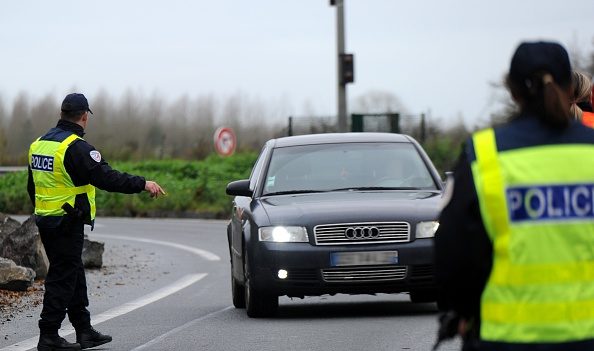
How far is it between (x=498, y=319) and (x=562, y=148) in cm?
54

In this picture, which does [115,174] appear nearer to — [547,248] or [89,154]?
[89,154]

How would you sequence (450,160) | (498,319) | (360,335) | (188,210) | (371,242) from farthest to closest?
(450,160) → (188,210) → (371,242) → (360,335) → (498,319)

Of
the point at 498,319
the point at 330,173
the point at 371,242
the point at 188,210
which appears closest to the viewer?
the point at 498,319

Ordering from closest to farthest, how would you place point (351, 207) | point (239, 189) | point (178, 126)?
1. point (351, 207)
2. point (239, 189)
3. point (178, 126)

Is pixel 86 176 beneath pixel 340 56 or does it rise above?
beneath

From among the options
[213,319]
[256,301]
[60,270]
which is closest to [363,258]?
[256,301]

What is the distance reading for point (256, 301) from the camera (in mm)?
12320

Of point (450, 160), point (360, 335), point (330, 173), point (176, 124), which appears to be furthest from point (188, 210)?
point (176, 124)

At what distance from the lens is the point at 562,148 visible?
4.42 meters

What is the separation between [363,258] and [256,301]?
1016mm

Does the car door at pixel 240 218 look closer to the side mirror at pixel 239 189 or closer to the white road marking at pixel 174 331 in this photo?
the side mirror at pixel 239 189

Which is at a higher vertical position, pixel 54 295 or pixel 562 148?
pixel 562 148

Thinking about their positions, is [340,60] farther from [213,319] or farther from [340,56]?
[213,319]

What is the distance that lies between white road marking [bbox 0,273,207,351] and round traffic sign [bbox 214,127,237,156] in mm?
A: 27860
